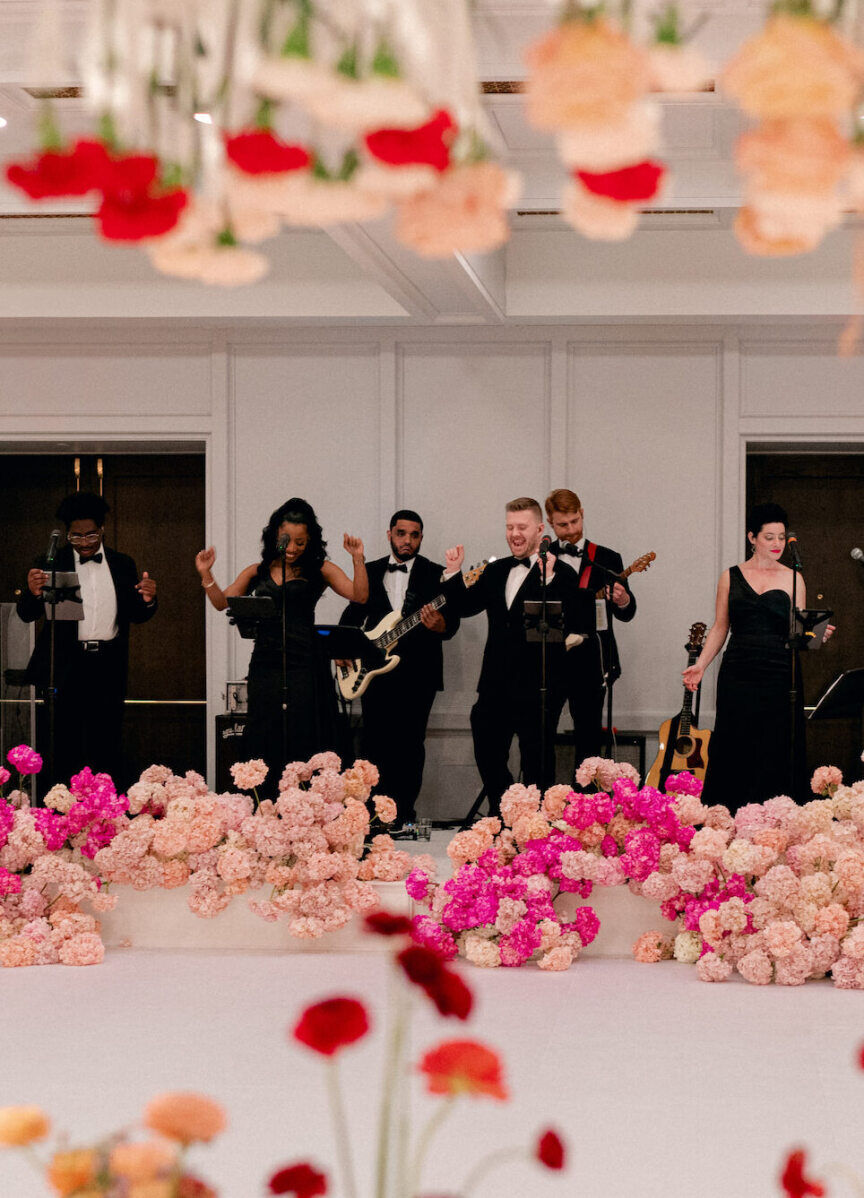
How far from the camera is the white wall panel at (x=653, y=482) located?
6.90 metres

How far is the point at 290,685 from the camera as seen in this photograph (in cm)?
531

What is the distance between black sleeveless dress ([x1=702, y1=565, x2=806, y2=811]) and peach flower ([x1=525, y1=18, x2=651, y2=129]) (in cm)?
459

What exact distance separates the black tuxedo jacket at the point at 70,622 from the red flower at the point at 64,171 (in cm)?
479

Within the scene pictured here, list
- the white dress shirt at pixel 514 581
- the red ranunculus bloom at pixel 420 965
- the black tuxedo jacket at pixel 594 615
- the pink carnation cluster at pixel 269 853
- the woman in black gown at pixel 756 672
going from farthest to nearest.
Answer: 1. the black tuxedo jacket at pixel 594 615
2. the white dress shirt at pixel 514 581
3. the woman in black gown at pixel 756 672
4. the pink carnation cluster at pixel 269 853
5. the red ranunculus bloom at pixel 420 965

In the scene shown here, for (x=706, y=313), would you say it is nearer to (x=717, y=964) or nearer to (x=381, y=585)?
(x=381, y=585)

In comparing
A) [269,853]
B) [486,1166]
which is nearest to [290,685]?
[269,853]

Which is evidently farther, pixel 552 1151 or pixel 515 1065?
pixel 515 1065

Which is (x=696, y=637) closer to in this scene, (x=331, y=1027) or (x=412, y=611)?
(x=412, y=611)

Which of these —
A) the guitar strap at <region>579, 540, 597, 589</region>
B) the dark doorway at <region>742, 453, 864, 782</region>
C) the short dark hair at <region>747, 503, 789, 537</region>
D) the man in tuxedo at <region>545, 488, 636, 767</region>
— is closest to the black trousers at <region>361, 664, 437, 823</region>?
the man in tuxedo at <region>545, 488, 636, 767</region>

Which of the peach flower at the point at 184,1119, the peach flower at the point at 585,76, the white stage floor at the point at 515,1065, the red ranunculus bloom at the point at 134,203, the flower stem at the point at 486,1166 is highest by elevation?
the peach flower at the point at 585,76

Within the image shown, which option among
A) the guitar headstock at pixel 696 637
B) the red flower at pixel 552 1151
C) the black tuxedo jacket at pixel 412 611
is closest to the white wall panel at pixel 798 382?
the guitar headstock at pixel 696 637

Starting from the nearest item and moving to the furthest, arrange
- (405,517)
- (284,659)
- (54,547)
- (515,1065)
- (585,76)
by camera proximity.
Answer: (585,76) → (515,1065) → (54,547) → (284,659) → (405,517)

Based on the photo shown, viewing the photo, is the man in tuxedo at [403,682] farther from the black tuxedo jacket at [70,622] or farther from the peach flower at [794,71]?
the peach flower at [794,71]

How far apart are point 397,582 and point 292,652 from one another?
4.09ft
